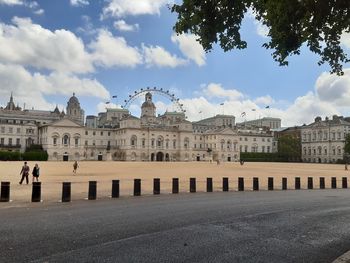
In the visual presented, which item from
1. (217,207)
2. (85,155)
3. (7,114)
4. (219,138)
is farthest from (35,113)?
(217,207)

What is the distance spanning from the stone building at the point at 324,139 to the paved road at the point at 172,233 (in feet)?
447

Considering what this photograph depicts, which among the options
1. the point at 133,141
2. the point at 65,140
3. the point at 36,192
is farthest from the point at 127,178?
the point at 133,141

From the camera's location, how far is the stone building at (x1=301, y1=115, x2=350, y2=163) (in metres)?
143

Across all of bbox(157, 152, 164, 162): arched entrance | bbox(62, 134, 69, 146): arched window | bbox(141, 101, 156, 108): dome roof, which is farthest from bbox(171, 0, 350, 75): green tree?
bbox(141, 101, 156, 108): dome roof

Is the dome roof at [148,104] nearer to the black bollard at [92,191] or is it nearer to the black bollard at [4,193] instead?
the black bollard at [92,191]

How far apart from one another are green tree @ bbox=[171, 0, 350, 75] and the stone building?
138964 millimetres

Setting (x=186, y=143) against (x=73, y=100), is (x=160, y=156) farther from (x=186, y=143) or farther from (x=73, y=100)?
(x=73, y=100)

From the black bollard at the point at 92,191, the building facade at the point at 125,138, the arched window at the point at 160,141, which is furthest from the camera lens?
the arched window at the point at 160,141

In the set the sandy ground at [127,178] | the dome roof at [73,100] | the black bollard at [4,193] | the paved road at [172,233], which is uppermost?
the dome roof at [73,100]

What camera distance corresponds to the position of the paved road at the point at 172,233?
769 cm

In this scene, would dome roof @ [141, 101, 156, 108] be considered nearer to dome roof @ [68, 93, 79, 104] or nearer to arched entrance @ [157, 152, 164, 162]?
arched entrance @ [157, 152, 164, 162]

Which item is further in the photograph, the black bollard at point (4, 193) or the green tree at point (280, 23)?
the black bollard at point (4, 193)

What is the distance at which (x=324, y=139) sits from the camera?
150 m

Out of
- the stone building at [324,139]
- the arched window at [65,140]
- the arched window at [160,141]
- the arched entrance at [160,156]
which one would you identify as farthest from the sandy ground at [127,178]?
the stone building at [324,139]
